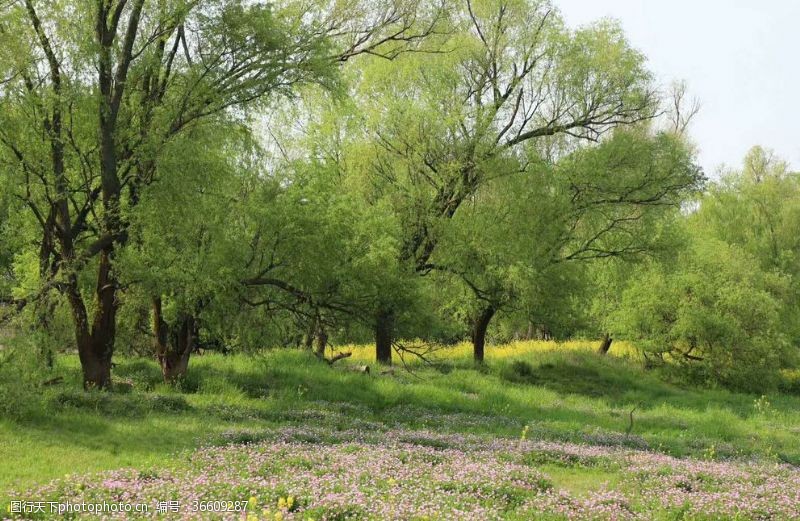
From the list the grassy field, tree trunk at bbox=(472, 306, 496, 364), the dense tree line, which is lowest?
the grassy field

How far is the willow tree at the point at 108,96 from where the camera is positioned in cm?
1509

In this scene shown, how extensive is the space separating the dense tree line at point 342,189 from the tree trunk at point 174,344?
8cm

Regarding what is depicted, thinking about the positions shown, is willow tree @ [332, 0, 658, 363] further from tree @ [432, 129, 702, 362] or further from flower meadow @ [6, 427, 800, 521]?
flower meadow @ [6, 427, 800, 521]

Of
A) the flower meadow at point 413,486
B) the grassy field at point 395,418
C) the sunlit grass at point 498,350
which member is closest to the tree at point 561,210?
the sunlit grass at point 498,350

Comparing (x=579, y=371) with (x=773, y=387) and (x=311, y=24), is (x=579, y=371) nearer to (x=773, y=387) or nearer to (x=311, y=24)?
(x=773, y=387)

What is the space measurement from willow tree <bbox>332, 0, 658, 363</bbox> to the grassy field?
19.0ft

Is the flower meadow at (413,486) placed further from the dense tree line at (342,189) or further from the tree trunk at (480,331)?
the tree trunk at (480,331)

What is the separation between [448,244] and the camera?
25.4 metres

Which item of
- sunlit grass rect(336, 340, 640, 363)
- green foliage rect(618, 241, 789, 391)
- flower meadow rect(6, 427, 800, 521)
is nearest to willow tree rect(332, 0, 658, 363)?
sunlit grass rect(336, 340, 640, 363)

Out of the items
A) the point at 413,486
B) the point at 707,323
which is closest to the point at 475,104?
the point at 707,323

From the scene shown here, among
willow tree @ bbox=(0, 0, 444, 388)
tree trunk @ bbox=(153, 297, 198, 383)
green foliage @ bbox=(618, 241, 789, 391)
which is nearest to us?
willow tree @ bbox=(0, 0, 444, 388)

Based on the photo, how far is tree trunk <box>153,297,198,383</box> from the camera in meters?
18.6

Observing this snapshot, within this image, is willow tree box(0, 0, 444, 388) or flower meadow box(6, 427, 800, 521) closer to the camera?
flower meadow box(6, 427, 800, 521)

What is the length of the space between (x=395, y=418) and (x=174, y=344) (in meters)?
7.00
